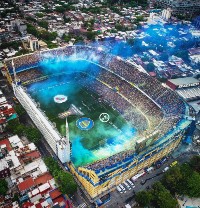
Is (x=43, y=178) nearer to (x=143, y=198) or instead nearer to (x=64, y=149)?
(x=64, y=149)

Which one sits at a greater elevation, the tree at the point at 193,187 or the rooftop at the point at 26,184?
the rooftop at the point at 26,184

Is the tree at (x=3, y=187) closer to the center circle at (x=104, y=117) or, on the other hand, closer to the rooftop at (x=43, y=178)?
the rooftop at (x=43, y=178)

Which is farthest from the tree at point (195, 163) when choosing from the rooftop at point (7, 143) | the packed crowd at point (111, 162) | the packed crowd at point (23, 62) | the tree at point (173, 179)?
the packed crowd at point (23, 62)

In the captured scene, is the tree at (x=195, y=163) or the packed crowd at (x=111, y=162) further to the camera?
the tree at (x=195, y=163)

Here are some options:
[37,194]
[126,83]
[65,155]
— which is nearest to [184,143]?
[126,83]

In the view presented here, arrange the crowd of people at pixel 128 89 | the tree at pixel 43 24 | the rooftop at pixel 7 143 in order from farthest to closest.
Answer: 1. the tree at pixel 43 24
2. the crowd of people at pixel 128 89
3. the rooftop at pixel 7 143

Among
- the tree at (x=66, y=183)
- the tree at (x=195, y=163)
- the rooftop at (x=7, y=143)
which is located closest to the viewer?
the tree at (x=66, y=183)

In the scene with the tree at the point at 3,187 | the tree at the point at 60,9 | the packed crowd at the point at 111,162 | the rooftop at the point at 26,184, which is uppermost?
the tree at the point at 60,9
